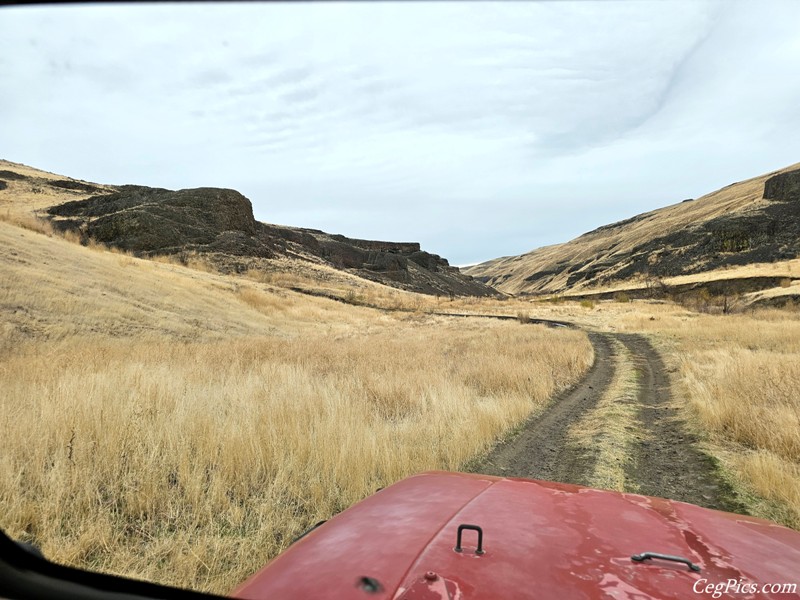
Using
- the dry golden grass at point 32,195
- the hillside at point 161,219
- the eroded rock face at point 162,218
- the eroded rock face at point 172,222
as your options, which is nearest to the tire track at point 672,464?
the hillside at point 161,219

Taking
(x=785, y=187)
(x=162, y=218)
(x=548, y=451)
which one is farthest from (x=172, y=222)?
(x=785, y=187)

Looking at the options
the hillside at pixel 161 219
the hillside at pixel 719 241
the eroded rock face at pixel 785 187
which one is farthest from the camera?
the eroded rock face at pixel 785 187

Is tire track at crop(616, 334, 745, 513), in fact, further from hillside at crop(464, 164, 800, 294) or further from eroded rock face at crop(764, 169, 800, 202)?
eroded rock face at crop(764, 169, 800, 202)

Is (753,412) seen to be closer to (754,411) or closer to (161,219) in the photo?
(754,411)

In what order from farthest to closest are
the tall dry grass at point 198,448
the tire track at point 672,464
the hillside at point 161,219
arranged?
the hillside at point 161,219
the tire track at point 672,464
the tall dry grass at point 198,448

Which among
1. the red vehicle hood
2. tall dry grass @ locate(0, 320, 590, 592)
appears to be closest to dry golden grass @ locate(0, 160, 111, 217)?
tall dry grass @ locate(0, 320, 590, 592)

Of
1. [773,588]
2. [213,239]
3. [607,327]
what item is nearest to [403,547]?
[773,588]

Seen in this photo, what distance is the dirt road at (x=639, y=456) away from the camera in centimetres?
513

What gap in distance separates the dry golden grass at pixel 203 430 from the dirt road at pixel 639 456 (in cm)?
46

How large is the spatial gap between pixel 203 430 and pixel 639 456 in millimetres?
5752

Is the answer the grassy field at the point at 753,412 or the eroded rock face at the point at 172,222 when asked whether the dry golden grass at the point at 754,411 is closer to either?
the grassy field at the point at 753,412

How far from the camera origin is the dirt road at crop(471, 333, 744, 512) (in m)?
5.13

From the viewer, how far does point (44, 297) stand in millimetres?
12312

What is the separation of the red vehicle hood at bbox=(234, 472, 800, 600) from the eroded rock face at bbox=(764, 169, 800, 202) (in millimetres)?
124969
